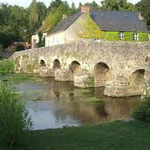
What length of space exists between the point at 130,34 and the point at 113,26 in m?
2.50

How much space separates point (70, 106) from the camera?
23203 millimetres

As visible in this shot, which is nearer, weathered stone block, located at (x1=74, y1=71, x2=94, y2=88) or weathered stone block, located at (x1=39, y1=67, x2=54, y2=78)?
weathered stone block, located at (x1=74, y1=71, x2=94, y2=88)

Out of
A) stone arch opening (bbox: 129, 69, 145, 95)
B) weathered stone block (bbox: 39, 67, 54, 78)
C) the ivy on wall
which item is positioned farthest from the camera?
the ivy on wall

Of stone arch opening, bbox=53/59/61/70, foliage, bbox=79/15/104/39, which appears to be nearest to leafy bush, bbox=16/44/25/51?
foliage, bbox=79/15/104/39

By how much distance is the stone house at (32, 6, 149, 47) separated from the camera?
148 feet

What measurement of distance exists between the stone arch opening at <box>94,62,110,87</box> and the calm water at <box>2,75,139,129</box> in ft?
4.19

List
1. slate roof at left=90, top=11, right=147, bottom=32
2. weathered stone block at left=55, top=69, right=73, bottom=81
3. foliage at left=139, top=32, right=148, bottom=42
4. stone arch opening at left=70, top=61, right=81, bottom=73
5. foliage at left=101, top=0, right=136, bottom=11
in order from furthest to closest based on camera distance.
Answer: foliage at left=101, top=0, right=136, bottom=11, foliage at left=139, top=32, right=148, bottom=42, slate roof at left=90, top=11, right=147, bottom=32, weathered stone block at left=55, top=69, right=73, bottom=81, stone arch opening at left=70, top=61, right=81, bottom=73

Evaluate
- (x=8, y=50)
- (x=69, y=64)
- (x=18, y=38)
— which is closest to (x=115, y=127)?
(x=69, y=64)

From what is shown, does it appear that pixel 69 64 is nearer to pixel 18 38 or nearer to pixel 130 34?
pixel 130 34

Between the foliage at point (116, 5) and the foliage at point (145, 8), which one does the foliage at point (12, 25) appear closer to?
the foliage at point (116, 5)

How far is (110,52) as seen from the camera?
28375mm

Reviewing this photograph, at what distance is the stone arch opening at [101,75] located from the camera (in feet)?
103

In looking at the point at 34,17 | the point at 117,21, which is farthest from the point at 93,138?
the point at 34,17

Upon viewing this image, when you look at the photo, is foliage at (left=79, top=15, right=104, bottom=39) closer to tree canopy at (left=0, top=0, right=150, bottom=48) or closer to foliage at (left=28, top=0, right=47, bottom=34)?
tree canopy at (left=0, top=0, right=150, bottom=48)
